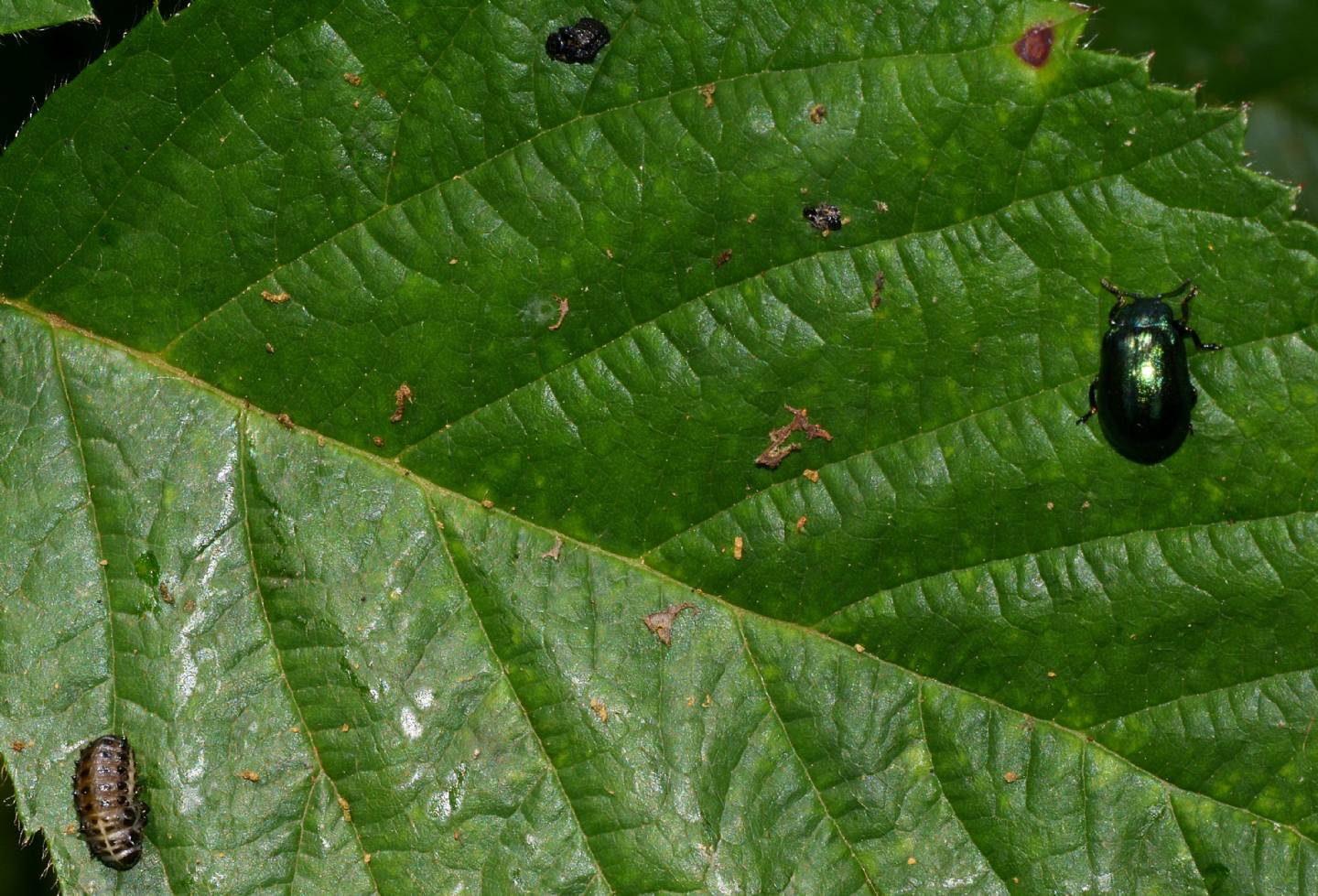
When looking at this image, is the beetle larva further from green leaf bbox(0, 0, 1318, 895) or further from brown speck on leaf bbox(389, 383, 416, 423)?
brown speck on leaf bbox(389, 383, 416, 423)

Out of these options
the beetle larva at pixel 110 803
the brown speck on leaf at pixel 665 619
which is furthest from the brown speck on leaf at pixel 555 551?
the beetle larva at pixel 110 803

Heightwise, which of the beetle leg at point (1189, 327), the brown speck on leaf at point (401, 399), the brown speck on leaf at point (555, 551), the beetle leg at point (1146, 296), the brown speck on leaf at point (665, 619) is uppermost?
the beetle leg at point (1146, 296)

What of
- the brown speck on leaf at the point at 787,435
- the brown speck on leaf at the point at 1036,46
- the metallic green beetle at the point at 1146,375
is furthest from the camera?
the brown speck on leaf at the point at 787,435

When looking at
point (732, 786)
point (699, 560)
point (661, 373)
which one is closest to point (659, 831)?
point (732, 786)

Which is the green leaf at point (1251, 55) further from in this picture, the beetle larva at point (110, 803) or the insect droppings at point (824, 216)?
the beetle larva at point (110, 803)

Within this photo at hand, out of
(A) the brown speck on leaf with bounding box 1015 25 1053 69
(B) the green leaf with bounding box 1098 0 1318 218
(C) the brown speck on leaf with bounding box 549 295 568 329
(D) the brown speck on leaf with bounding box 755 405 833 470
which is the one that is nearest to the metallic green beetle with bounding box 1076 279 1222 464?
(A) the brown speck on leaf with bounding box 1015 25 1053 69

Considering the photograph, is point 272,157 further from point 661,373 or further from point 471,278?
point 661,373
